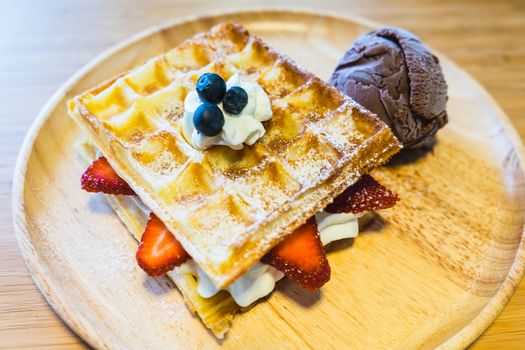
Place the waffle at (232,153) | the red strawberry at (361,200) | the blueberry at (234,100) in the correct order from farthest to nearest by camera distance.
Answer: the red strawberry at (361,200)
the blueberry at (234,100)
the waffle at (232,153)

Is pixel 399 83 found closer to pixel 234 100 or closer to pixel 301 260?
pixel 234 100

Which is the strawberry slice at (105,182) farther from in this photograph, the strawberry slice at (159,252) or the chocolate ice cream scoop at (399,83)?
the chocolate ice cream scoop at (399,83)

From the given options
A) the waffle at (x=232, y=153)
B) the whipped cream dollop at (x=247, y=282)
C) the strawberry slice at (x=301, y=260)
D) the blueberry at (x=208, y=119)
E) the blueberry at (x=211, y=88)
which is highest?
the blueberry at (x=211, y=88)

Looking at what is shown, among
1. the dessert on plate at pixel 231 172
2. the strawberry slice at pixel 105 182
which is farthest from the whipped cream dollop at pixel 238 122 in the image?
the strawberry slice at pixel 105 182

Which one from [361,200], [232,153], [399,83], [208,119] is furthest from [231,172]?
[399,83]

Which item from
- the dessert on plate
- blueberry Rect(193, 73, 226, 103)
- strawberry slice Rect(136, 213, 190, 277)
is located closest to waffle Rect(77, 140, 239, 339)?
the dessert on plate

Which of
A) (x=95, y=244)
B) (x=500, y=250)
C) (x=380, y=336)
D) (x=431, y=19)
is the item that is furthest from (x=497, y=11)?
(x=95, y=244)

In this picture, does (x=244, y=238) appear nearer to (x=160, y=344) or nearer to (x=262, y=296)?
(x=262, y=296)

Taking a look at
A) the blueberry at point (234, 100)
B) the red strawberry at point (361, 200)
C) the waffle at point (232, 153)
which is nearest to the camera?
the waffle at point (232, 153)
